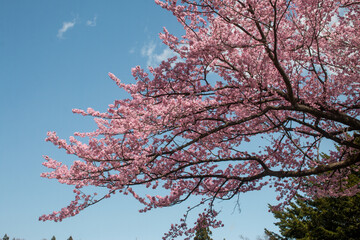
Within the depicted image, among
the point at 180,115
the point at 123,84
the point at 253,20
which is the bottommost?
the point at 180,115

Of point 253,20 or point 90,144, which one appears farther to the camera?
point 90,144

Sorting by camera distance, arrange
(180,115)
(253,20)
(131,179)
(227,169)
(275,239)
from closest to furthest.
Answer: (253,20)
(180,115)
(131,179)
(227,169)
(275,239)

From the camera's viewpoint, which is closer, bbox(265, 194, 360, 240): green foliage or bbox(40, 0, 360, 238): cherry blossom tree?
bbox(40, 0, 360, 238): cherry blossom tree

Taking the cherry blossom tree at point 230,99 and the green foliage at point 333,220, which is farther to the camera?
the green foliage at point 333,220

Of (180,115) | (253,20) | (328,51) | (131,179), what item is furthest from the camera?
(328,51)

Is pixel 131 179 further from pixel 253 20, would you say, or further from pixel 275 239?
pixel 275 239

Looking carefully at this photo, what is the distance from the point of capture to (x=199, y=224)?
9.05 m

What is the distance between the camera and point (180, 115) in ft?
19.4

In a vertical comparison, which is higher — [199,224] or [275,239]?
[275,239]

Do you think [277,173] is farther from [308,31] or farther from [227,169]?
[308,31]

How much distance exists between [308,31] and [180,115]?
3653mm

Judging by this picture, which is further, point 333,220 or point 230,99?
point 333,220

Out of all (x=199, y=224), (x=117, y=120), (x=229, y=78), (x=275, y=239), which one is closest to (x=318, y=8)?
(x=229, y=78)

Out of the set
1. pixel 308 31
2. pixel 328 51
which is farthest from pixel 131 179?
pixel 328 51
